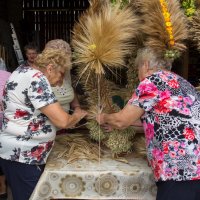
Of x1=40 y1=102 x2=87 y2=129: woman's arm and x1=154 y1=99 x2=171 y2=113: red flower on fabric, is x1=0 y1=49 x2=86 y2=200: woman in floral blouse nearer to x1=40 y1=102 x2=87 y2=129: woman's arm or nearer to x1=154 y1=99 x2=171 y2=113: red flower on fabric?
x1=40 y1=102 x2=87 y2=129: woman's arm

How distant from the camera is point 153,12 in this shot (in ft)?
8.23

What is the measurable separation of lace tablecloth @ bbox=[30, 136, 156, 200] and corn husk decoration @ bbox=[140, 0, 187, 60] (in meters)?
0.75

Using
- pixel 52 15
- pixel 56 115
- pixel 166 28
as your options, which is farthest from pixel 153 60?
pixel 52 15

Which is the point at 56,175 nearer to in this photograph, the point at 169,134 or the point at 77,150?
the point at 77,150

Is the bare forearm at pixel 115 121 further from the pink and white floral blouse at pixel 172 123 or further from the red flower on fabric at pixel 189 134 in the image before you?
the red flower on fabric at pixel 189 134

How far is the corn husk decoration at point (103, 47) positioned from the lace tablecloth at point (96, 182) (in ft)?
0.75

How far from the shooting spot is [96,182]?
8.18 feet

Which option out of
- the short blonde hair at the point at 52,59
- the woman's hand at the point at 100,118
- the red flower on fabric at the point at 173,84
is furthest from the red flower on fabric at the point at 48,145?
the red flower on fabric at the point at 173,84

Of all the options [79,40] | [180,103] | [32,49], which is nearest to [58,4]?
[32,49]

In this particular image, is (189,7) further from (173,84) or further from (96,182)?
(96,182)

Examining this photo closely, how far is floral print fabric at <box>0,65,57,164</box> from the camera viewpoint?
237 cm

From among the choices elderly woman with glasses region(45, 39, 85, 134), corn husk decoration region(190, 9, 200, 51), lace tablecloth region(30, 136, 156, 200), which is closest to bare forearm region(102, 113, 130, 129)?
lace tablecloth region(30, 136, 156, 200)

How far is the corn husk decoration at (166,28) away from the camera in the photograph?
243 cm

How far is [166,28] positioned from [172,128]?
0.62m
